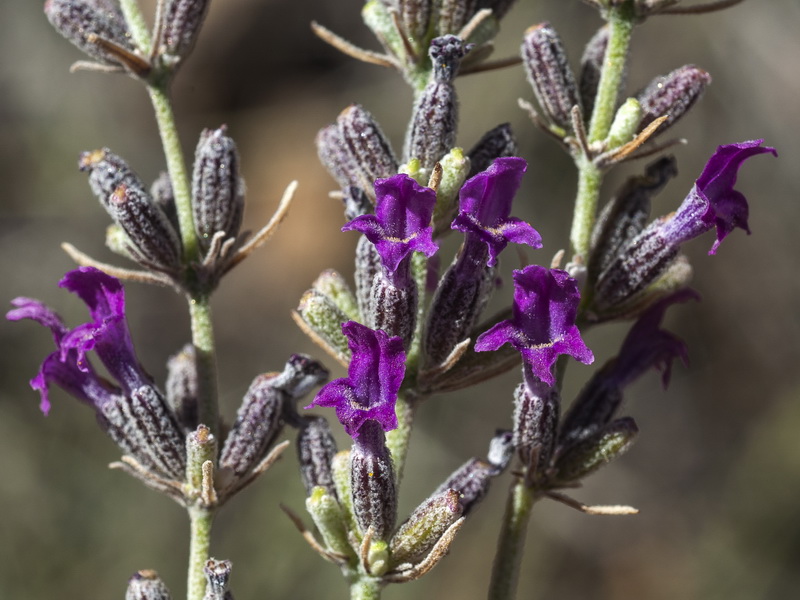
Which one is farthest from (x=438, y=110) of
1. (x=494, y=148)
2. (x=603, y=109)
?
(x=603, y=109)

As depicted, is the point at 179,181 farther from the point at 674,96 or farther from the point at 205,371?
the point at 674,96

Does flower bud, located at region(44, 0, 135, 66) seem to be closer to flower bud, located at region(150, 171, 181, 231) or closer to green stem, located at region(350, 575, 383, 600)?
flower bud, located at region(150, 171, 181, 231)

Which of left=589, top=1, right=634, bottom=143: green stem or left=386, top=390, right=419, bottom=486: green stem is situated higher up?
left=589, top=1, right=634, bottom=143: green stem

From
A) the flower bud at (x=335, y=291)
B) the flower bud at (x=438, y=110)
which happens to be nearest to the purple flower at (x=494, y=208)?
the flower bud at (x=438, y=110)

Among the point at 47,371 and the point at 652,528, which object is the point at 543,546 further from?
the point at 47,371

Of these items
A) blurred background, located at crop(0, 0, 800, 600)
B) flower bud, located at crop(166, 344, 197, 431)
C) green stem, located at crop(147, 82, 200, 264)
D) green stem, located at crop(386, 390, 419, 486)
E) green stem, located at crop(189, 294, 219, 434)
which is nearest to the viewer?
green stem, located at crop(386, 390, 419, 486)

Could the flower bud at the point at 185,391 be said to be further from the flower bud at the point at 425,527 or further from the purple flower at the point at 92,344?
the flower bud at the point at 425,527

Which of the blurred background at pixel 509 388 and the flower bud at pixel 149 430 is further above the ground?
the flower bud at pixel 149 430

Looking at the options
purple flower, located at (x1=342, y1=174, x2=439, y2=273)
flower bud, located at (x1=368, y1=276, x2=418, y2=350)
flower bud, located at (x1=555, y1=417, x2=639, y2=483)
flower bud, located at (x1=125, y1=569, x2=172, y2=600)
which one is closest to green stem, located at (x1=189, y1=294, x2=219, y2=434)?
flower bud, located at (x1=125, y1=569, x2=172, y2=600)
